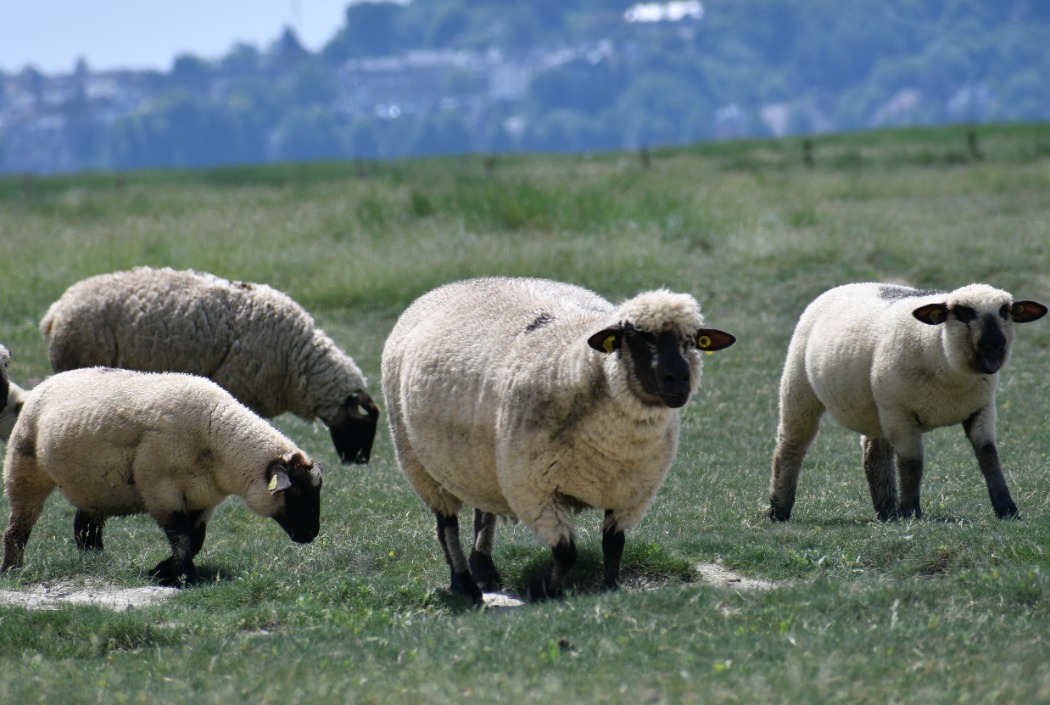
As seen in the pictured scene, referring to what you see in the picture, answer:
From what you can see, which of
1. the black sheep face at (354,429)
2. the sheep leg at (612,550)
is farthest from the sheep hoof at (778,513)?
the black sheep face at (354,429)

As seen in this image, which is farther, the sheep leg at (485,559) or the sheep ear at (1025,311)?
the sheep ear at (1025,311)

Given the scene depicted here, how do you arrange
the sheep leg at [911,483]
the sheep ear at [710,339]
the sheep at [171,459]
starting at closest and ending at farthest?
the sheep ear at [710,339]
the sheep at [171,459]
the sheep leg at [911,483]

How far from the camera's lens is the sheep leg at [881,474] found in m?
9.54

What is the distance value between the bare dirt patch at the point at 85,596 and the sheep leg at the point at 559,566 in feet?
7.87

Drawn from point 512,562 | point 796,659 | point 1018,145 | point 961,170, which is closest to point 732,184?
point 961,170

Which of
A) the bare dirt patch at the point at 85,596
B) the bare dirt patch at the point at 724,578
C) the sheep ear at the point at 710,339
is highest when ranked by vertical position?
the sheep ear at the point at 710,339

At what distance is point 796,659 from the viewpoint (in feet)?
18.3

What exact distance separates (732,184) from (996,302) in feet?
75.3

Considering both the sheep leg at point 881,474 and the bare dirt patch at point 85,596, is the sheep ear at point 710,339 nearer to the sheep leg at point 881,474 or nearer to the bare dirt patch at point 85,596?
the sheep leg at point 881,474

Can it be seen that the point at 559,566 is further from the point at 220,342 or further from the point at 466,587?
the point at 220,342

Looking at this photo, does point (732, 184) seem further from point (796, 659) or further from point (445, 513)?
point (796, 659)

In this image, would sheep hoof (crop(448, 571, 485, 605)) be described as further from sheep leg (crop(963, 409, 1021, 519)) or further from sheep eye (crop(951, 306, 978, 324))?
sheep eye (crop(951, 306, 978, 324))

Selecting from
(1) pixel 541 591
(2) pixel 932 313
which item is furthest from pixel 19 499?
(2) pixel 932 313

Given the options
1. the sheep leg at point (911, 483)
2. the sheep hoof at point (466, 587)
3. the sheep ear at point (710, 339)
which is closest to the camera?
the sheep ear at point (710, 339)
